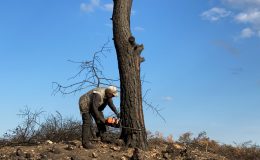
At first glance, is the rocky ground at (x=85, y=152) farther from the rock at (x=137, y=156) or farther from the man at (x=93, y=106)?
the man at (x=93, y=106)

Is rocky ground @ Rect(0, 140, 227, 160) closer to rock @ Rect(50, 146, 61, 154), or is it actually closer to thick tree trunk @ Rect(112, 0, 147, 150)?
rock @ Rect(50, 146, 61, 154)

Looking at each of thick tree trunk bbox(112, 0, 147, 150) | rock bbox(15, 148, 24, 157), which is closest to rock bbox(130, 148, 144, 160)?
thick tree trunk bbox(112, 0, 147, 150)

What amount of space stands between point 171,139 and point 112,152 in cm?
310

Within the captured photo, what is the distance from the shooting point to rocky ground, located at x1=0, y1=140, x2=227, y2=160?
1114 cm

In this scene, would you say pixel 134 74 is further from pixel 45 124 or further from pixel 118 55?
pixel 45 124

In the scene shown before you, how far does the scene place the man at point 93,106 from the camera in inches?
455

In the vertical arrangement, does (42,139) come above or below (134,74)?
below

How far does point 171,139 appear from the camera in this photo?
14.2 m

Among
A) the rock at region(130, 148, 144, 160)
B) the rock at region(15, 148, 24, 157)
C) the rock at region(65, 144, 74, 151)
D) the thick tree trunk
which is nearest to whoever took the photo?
the rock at region(130, 148, 144, 160)

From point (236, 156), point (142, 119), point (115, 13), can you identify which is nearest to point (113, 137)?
point (142, 119)

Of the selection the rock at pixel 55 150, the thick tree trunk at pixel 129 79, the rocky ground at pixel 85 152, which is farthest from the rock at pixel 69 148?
the thick tree trunk at pixel 129 79

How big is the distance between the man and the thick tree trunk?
440 mm

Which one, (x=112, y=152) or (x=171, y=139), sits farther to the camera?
(x=171, y=139)

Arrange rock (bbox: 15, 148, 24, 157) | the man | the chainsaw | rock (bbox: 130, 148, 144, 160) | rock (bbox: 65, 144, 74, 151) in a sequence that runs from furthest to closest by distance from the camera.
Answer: the chainsaw
the man
rock (bbox: 65, 144, 74, 151)
rock (bbox: 15, 148, 24, 157)
rock (bbox: 130, 148, 144, 160)
